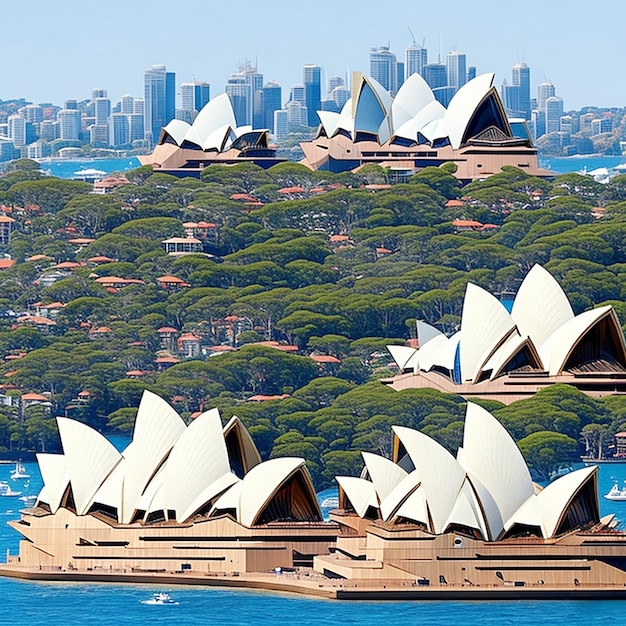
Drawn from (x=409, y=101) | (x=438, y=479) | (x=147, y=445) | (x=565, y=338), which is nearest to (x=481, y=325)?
(x=565, y=338)

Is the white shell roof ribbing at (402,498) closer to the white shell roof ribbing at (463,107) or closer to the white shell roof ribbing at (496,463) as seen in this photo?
the white shell roof ribbing at (496,463)

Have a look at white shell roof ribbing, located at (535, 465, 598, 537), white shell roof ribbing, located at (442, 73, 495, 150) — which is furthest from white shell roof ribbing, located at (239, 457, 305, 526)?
white shell roof ribbing, located at (442, 73, 495, 150)

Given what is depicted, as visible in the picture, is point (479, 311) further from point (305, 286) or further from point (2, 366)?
point (305, 286)

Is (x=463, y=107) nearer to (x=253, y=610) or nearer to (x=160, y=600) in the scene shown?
(x=160, y=600)

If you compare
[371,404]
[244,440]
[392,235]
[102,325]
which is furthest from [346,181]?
[244,440]

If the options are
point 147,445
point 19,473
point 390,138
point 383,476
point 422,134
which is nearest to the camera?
point 383,476

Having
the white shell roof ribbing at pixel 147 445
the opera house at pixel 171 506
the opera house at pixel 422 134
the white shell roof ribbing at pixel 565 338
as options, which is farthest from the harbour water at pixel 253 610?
the opera house at pixel 422 134

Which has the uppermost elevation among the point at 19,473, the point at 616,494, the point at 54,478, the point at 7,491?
the point at 54,478
